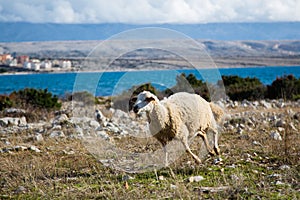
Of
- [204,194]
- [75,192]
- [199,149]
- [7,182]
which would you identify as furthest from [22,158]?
[204,194]

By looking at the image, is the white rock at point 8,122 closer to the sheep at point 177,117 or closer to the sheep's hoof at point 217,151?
the sheep at point 177,117

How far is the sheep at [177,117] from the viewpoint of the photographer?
858 cm

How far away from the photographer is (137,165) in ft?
29.0

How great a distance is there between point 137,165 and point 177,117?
125 cm

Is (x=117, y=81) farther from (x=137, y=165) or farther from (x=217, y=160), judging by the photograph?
(x=217, y=160)

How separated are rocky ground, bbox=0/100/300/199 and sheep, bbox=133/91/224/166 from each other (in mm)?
470

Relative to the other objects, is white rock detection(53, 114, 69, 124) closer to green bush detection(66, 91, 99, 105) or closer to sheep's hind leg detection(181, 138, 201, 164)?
sheep's hind leg detection(181, 138, 201, 164)

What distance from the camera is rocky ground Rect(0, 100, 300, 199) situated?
6609 millimetres

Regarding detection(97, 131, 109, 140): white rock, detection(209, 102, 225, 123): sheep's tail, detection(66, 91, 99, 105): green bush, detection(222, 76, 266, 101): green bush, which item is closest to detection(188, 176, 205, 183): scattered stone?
detection(209, 102, 225, 123): sheep's tail

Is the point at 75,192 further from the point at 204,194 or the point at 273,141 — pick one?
the point at 273,141

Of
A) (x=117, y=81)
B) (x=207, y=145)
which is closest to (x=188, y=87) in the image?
(x=117, y=81)

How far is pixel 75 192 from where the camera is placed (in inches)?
263

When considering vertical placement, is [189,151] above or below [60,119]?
below

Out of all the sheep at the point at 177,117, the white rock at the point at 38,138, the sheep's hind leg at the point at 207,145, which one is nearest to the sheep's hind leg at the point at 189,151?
the sheep at the point at 177,117
